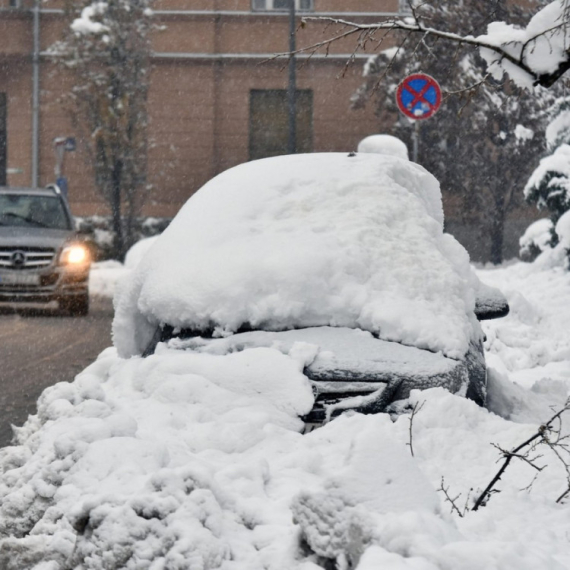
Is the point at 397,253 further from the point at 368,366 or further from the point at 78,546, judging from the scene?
the point at 78,546

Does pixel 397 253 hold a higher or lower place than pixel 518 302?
higher

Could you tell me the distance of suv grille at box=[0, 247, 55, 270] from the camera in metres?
15.4

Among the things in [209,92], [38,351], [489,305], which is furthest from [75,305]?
[209,92]

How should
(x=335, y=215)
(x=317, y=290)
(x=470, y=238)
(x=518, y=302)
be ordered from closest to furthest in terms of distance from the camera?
(x=317, y=290)
(x=335, y=215)
(x=518, y=302)
(x=470, y=238)

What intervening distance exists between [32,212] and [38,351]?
511 cm

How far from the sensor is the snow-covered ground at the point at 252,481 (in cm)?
347

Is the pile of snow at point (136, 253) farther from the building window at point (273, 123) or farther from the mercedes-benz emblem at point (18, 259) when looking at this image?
the building window at point (273, 123)

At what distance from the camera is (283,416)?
4.69 meters

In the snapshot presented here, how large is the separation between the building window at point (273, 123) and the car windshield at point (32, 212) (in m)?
14.2

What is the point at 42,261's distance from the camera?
1546cm

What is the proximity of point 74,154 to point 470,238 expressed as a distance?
10282 millimetres

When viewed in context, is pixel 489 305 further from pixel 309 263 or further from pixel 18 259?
pixel 18 259

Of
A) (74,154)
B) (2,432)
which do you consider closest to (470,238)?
(74,154)

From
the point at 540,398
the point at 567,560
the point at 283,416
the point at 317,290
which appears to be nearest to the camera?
the point at 567,560
